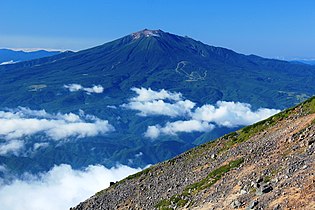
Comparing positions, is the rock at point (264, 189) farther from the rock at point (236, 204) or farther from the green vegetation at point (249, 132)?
the green vegetation at point (249, 132)

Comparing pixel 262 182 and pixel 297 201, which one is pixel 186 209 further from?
pixel 297 201

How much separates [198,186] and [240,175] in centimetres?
441

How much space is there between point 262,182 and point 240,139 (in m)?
18.2

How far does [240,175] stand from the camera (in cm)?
3353

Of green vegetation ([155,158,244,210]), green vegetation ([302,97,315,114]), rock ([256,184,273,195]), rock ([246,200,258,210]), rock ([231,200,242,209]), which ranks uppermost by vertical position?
green vegetation ([302,97,315,114])

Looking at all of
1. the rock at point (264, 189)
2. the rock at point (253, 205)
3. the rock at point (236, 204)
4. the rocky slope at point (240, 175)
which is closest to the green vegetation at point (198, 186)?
the rocky slope at point (240, 175)

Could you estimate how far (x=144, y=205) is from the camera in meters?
40.2

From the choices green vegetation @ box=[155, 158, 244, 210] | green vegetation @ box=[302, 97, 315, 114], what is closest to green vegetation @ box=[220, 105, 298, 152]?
green vegetation @ box=[302, 97, 315, 114]

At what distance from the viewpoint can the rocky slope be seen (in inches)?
1011

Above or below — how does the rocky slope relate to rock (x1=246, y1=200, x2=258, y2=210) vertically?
above

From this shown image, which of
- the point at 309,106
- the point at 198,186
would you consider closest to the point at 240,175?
the point at 198,186

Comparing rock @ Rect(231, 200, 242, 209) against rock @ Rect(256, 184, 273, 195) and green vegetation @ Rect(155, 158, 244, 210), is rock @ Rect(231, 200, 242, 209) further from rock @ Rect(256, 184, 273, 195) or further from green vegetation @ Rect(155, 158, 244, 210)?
green vegetation @ Rect(155, 158, 244, 210)

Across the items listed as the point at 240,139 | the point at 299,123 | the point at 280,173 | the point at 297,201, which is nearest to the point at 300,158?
the point at 280,173

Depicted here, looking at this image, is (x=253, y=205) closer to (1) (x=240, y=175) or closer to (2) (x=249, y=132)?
(1) (x=240, y=175)
